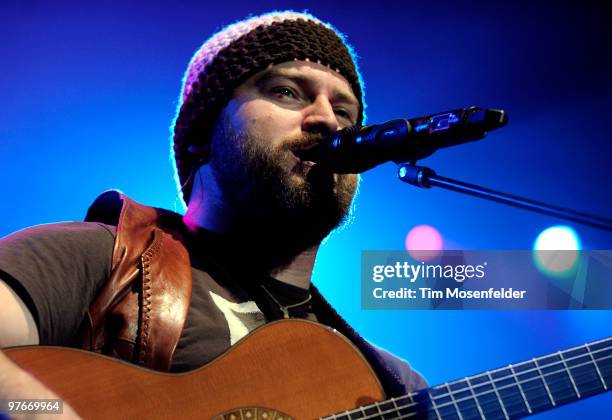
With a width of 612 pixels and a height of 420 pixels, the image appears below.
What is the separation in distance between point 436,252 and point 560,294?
65 centimetres

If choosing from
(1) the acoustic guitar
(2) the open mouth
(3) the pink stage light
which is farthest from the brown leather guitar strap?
(3) the pink stage light

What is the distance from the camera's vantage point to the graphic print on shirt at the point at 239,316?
1.38 metres

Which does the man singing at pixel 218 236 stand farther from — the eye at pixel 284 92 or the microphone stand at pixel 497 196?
the microphone stand at pixel 497 196

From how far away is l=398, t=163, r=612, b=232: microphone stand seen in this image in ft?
4.45

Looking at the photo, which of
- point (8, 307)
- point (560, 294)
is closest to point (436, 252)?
point (560, 294)

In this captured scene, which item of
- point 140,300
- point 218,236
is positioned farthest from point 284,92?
point 140,300

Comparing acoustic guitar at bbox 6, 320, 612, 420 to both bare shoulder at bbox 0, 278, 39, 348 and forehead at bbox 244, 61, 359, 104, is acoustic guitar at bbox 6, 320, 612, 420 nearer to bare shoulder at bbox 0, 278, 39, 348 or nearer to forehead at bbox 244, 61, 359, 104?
bare shoulder at bbox 0, 278, 39, 348

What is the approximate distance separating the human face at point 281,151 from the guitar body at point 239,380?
1.45ft

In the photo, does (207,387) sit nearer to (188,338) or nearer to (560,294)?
(188,338)

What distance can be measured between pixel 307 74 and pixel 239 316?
75cm

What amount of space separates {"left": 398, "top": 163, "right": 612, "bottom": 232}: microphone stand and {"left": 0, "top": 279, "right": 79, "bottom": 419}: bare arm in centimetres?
88

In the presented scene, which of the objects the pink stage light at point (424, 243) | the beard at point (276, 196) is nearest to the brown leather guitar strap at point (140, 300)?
the beard at point (276, 196)

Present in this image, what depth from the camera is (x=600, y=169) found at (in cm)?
325

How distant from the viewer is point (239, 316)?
1.43m
